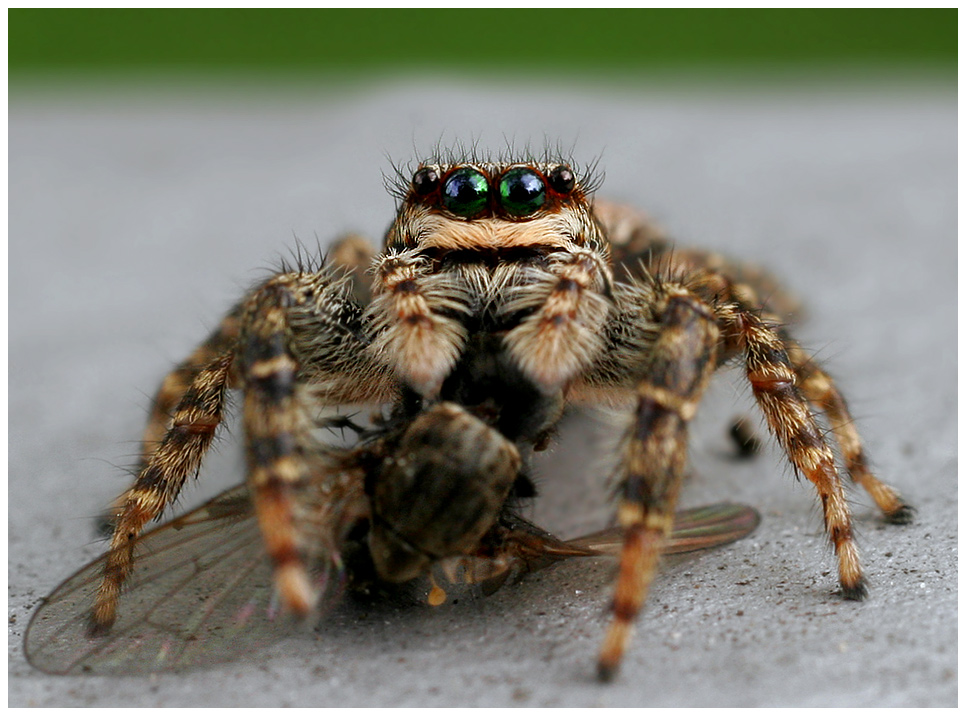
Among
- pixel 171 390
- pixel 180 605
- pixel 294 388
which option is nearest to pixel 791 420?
pixel 294 388

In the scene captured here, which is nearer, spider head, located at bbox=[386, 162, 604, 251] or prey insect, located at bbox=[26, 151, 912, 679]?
prey insect, located at bbox=[26, 151, 912, 679]

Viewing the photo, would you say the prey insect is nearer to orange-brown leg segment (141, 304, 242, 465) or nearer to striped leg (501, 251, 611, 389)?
striped leg (501, 251, 611, 389)

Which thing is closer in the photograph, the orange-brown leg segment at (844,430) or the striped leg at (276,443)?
the striped leg at (276,443)

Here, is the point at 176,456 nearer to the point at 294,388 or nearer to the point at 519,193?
the point at 294,388

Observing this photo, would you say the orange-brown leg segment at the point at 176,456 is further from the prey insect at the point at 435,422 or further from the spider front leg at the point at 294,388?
the spider front leg at the point at 294,388

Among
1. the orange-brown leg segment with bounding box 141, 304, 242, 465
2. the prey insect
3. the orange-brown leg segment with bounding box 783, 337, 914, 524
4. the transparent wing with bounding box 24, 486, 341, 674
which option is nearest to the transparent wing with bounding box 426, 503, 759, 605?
the prey insect

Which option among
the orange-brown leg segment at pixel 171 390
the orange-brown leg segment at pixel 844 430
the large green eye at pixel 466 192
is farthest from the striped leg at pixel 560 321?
the orange-brown leg segment at pixel 171 390
